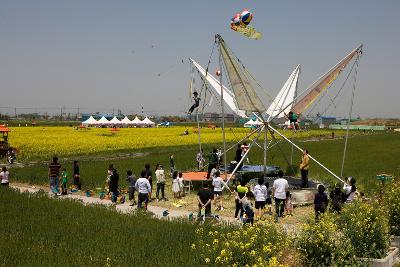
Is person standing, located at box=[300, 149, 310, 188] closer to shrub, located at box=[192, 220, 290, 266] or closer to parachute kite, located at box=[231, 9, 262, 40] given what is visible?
parachute kite, located at box=[231, 9, 262, 40]

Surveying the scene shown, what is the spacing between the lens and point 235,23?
17156mm

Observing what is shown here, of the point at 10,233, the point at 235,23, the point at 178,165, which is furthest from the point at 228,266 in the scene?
the point at 178,165

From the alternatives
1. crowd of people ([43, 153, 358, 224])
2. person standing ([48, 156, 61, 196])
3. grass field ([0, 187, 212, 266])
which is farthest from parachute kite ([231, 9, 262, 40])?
person standing ([48, 156, 61, 196])

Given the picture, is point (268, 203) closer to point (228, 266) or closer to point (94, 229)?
point (94, 229)

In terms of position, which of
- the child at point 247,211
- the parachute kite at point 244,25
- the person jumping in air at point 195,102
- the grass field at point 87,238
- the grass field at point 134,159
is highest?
the parachute kite at point 244,25

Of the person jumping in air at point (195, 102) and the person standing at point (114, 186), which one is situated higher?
the person jumping in air at point (195, 102)

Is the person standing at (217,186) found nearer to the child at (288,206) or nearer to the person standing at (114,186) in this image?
the child at (288,206)

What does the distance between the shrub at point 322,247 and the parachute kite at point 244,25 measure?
8954 mm

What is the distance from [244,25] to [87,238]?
9.80m

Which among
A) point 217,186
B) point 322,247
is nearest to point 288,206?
point 217,186

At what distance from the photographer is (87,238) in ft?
39.7

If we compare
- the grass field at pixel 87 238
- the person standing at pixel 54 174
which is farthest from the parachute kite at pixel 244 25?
the person standing at pixel 54 174

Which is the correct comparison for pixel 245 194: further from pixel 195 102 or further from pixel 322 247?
pixel 195 102

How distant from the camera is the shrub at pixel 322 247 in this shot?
9820 mm
